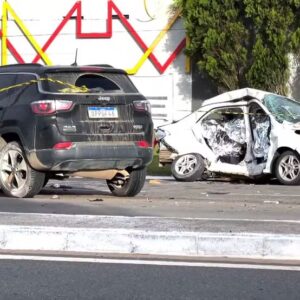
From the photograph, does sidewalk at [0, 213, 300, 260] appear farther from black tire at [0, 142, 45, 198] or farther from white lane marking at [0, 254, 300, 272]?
black tire at [0, 142, 45, 198]

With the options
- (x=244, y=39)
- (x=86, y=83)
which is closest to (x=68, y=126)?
(x=86, y=83)

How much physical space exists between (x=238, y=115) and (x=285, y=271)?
8606 mm

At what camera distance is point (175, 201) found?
10461 millimetres

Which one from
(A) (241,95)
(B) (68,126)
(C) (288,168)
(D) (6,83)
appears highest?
(D) (6,83)

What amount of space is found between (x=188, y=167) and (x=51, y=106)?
594cm

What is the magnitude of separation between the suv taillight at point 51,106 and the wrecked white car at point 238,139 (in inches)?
218

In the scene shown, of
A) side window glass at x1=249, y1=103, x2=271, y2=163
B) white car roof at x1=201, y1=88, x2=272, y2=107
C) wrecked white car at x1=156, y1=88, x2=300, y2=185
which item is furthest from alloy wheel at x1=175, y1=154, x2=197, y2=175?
side window glass at x1=249, y1=103, x2=271, y2=163

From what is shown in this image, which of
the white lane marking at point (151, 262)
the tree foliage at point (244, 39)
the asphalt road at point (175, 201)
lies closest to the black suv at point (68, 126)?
the asphalt road at point (175, 201)

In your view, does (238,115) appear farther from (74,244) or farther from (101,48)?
(101,48)

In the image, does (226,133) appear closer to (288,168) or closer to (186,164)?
(186,164)

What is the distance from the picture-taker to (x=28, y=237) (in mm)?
6922

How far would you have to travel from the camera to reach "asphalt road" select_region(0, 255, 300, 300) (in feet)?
17.9

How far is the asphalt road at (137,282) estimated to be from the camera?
5.46 metres

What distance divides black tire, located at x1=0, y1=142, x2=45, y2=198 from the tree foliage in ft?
42.6
